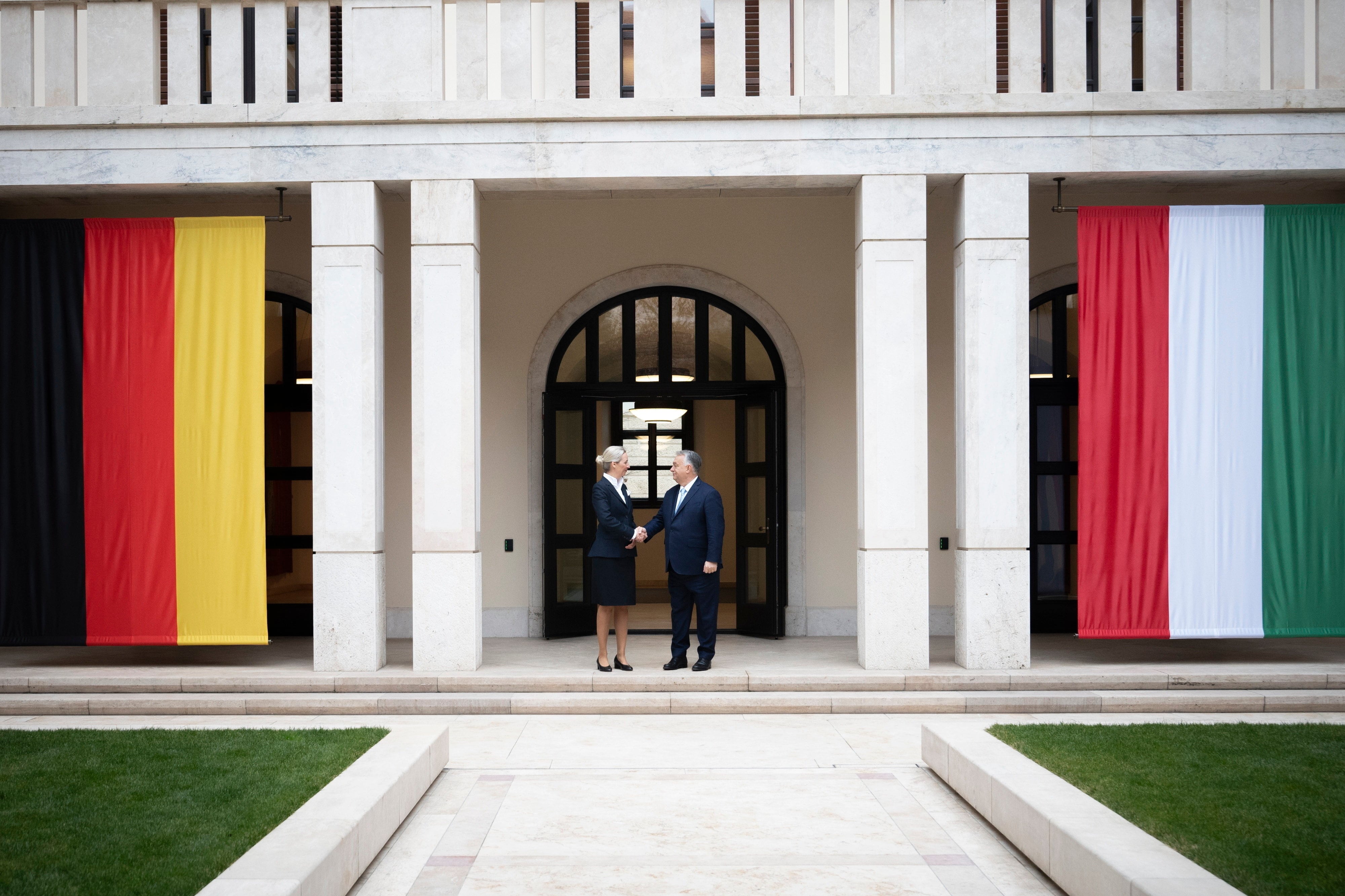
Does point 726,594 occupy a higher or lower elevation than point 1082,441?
lower

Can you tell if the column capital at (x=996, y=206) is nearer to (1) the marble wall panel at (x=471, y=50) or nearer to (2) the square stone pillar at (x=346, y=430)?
(1) the marble wall panel at (x=471, y=50)

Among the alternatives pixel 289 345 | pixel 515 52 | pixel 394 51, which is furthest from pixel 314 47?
pixel 289 345

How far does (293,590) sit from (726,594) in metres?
6.92

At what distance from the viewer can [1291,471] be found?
987 centimetres

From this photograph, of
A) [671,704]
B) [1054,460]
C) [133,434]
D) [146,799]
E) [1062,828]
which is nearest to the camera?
[1062,828]

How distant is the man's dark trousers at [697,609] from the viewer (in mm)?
9789

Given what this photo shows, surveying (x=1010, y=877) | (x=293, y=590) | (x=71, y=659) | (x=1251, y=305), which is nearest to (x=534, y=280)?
(x=293, y=590)

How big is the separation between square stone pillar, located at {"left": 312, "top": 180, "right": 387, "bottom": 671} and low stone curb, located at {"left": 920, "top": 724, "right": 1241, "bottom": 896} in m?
5.21

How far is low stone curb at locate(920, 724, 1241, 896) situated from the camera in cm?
408

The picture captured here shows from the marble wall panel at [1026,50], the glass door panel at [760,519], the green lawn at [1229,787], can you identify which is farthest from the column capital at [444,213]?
the green lawn at [1229,787]

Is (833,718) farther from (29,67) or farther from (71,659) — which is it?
(29,67)

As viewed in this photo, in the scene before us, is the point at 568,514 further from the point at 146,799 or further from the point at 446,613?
the point at 146,799

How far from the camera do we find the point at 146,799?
18.3 feet

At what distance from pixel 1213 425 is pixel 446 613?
6917 millimetres
